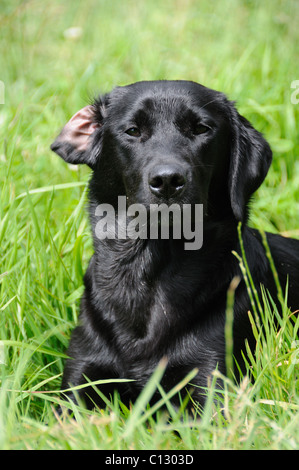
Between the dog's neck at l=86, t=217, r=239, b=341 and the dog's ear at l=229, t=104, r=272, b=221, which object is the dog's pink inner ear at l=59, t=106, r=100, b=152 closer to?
the dog's neck at l=86, t=217, r=239, b=341

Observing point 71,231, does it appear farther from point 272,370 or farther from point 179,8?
point 179,8

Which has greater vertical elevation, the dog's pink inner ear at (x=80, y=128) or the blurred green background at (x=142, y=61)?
the blurred green background at (x=142, y=61)

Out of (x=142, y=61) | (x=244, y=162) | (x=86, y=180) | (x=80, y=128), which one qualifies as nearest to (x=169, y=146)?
(x=244, y=162)

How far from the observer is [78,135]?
9.52 feet

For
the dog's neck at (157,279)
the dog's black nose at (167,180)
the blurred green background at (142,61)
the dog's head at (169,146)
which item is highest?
the blurred green background at (142,61)

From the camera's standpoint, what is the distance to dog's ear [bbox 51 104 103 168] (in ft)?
9.41

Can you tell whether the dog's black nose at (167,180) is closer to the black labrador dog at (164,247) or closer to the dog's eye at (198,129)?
the black labrador dog at (164,247)

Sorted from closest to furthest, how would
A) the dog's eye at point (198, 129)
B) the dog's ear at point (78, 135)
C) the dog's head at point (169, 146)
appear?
1. the dog's head at point (169, 146)
2. the dog's eye at point (198, 129)
3. the dog's ear at point (78, 135)

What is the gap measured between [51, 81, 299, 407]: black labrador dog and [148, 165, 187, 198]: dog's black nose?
5 centimetres

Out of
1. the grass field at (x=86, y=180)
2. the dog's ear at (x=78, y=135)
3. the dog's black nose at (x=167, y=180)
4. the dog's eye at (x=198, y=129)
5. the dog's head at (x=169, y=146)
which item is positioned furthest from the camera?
the dog's ear at (x=78, y=135)

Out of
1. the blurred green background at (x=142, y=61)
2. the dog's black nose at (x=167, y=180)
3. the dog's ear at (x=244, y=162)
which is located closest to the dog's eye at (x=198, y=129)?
the dog's ear at (x=244, y=162)

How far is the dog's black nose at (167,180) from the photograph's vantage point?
2357 millimetres

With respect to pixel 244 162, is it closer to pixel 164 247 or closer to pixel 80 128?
pixel 164 247
